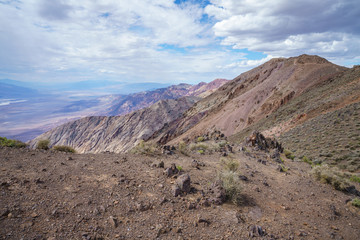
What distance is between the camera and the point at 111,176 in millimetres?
6680

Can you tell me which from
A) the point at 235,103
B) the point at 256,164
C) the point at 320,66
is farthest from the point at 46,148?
the point at 320,66

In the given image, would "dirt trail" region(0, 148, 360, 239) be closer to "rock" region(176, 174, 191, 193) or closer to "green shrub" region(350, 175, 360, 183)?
"rock" region(176, 174, 191, 193)

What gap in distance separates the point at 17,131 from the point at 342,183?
869 feet

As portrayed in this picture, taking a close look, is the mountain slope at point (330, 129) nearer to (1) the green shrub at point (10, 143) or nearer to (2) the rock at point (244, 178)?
(2) the rock at point (244, 178)

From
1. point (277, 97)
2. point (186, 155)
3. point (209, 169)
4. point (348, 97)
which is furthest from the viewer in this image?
point (277, 97)

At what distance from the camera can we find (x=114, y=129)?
325 feet

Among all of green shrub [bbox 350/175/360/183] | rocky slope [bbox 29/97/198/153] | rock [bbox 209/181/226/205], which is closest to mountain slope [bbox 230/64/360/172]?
green shrub [bbox 350/175/360/183]

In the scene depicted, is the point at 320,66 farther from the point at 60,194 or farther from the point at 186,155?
the point at 60,194

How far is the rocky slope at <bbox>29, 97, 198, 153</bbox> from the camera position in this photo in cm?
9088

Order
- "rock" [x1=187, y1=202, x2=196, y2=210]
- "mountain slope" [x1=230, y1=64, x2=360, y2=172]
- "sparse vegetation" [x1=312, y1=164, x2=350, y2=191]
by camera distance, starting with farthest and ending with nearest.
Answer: "mountain slope" [x1=230, y1=64, x2=360, y2=172] < "sparse vegetation" [x1=312, y1=164, x2=350, y2=191] < "rock" [x1=187, y1=202, x2=196, y2=210]

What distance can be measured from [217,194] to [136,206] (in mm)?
2735

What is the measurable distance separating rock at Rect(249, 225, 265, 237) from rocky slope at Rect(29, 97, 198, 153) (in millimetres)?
81214

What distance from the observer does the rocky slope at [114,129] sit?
90.9 meters

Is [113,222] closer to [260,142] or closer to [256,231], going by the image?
[256,231]
